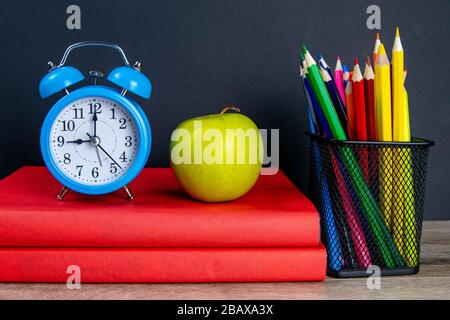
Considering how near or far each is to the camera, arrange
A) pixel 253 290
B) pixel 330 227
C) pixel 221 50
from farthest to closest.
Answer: pixel 221 50 → pixel 330 227 → pixel 253 290

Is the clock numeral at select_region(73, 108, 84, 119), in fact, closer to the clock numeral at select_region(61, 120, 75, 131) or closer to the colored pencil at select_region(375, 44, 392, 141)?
the clock numeral at select_region(61, 120, 75, 131)

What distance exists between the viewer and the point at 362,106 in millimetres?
893

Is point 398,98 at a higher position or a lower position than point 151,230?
higher

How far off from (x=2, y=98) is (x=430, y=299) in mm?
929

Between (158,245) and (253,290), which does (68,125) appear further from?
(253,290)

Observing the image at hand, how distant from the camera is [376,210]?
87cm

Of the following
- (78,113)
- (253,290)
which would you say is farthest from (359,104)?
(78,113)

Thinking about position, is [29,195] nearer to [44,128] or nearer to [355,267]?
[44,128]

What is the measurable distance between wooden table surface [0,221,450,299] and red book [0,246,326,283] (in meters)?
0.01

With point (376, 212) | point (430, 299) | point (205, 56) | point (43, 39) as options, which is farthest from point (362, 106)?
point (43, 39)

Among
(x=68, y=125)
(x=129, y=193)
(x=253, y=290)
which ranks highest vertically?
(x=68, y=125)

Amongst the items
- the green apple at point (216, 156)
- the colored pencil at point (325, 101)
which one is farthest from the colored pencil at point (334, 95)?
the green apple at point (216, 156)

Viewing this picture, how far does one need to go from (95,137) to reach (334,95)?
39 cm

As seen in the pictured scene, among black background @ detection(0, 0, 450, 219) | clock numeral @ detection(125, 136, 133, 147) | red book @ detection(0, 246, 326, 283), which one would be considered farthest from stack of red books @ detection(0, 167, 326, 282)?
black background @ detection(0, 0, 450, 219)
